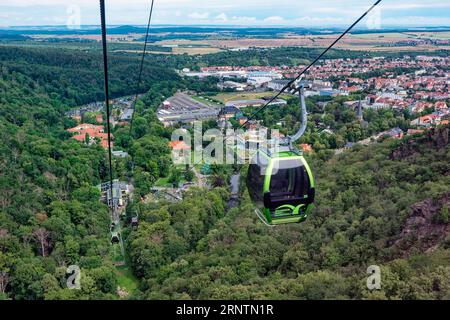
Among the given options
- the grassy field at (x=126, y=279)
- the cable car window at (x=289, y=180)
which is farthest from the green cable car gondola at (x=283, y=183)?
the grassy field at (x=126, y=279)

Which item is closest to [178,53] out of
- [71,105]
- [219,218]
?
[71,105]

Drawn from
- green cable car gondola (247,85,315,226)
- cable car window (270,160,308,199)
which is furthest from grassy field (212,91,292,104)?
cable car window (270,160,308,199)

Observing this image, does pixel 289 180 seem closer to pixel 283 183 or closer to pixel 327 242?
pixel 283 183

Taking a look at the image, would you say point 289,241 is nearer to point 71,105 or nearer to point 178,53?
point 71,105

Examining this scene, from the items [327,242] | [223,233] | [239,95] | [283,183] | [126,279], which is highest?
[283,183]

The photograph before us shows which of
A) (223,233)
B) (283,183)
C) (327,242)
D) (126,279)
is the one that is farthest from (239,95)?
(283,183)
